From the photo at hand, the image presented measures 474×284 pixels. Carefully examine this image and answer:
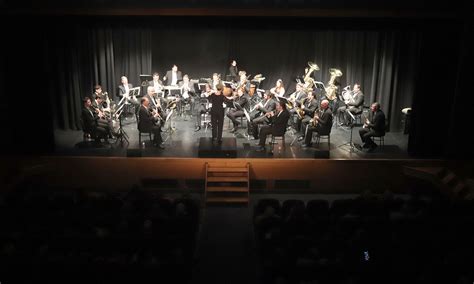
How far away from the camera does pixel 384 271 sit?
6582mm

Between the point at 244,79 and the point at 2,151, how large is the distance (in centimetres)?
584

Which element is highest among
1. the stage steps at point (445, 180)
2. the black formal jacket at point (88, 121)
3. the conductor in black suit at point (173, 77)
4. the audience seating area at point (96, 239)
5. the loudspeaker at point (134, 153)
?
the conductor in black suit at point (173, 77)

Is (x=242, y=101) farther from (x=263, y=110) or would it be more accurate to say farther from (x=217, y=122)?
(x=217, y=122)

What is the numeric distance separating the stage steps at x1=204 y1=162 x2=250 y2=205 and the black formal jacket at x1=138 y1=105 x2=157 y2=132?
5.58 ft

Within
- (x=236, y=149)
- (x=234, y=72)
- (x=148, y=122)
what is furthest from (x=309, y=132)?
(x=234, y=72)

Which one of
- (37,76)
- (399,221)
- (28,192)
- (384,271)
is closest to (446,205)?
(399,221)

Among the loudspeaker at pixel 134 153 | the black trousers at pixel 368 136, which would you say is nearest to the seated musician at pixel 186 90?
the loudspeaker at pixel 134 153

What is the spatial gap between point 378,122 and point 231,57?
6531mm

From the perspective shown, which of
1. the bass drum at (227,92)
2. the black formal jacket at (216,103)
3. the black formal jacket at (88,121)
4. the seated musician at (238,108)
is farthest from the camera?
the seated musician at (238,108)

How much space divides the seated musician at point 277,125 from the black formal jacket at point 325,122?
2.36 ft

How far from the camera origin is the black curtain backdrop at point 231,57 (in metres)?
13.5

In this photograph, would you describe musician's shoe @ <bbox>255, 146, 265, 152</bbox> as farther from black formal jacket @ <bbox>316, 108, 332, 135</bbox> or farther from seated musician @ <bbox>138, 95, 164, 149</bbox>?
seated musician @ <bbox>138, 95, 164, 149</bbox>

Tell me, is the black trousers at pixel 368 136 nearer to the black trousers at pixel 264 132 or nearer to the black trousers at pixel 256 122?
the black trousers at pixel 264 132

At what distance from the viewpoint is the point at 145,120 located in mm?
11453
